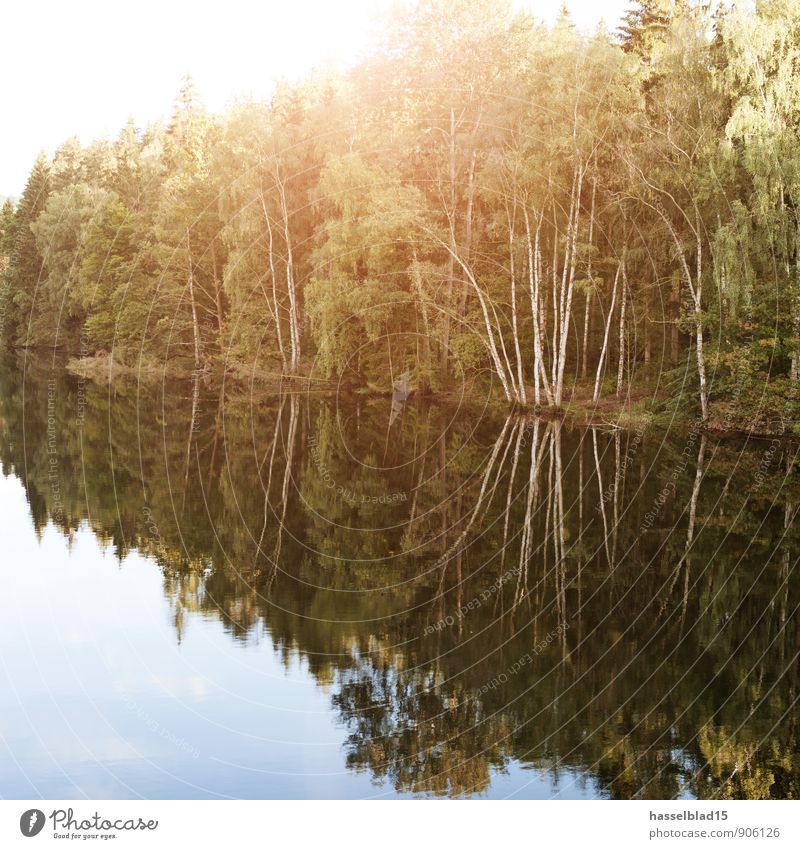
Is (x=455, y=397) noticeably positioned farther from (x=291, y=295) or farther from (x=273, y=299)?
(x=273, y=299)

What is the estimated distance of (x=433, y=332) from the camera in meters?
38.2

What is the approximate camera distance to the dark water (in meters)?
8.71

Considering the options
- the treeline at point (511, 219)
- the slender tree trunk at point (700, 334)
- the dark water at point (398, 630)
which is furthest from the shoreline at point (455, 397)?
the dark water at point (398, 630)

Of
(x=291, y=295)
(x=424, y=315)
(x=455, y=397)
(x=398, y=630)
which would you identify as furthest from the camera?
(x=291, y=295)

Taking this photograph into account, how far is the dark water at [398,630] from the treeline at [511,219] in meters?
7.62

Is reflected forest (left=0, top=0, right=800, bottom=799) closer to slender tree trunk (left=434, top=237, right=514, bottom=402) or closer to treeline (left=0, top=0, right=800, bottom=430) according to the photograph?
treeline (left=0, top=0, right=800, bottom=430)

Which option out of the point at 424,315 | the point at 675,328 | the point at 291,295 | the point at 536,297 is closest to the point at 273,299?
the point at 291,295

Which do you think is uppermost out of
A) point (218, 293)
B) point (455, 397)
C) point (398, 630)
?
point (218, 293)

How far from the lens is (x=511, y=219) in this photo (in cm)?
3731

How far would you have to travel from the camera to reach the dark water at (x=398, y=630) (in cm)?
871

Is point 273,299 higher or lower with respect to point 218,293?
lower

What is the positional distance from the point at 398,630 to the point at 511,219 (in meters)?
27.9

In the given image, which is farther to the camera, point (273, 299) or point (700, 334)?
point (273, 299)
